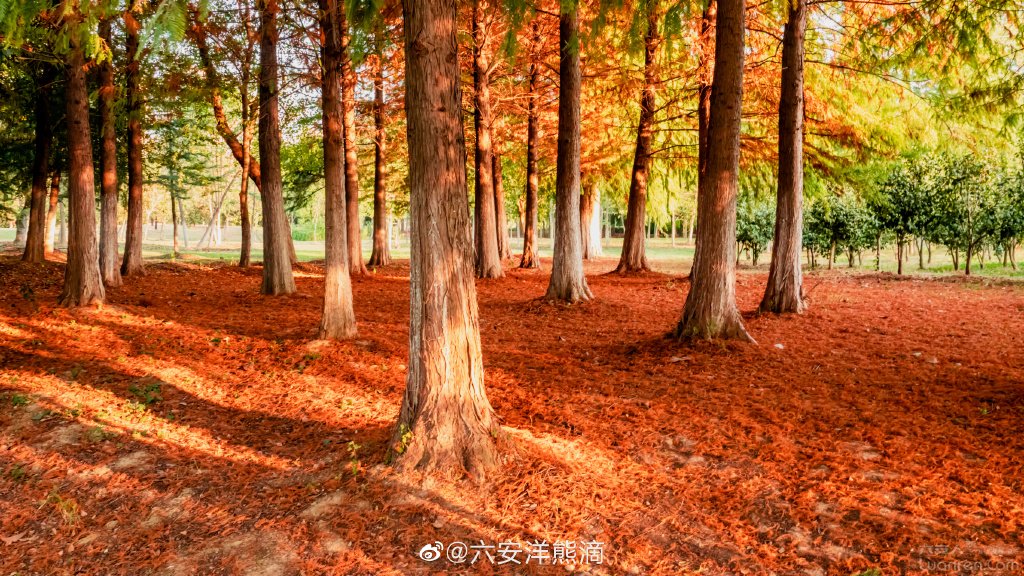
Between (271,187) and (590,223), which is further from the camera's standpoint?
(590,223)

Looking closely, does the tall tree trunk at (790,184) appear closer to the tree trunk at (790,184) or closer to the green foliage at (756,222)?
the tree trunk at (790,184)

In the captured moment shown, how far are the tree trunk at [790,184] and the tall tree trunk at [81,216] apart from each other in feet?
35.9

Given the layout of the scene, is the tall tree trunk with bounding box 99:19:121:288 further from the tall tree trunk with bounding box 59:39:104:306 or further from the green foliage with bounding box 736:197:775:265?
the green foliage with bounding box 736:197:775:265

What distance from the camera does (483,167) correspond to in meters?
15.5

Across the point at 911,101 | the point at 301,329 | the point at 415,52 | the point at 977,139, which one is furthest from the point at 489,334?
the point at 977,139

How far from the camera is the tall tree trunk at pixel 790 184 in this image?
9.29 meters

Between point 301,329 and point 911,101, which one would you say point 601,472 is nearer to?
point 301,329

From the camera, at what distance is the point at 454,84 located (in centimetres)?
393

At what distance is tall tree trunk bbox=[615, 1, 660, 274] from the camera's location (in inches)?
564

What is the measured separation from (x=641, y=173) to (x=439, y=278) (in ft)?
42.5

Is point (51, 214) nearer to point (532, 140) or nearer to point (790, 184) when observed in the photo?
point (532, 140)

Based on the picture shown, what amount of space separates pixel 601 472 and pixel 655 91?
12.9m

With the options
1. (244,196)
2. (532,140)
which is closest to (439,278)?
(532,140)

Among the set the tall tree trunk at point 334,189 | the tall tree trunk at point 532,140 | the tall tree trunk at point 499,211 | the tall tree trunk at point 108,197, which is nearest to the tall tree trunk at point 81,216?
the tall tree trunk at point 108,197
